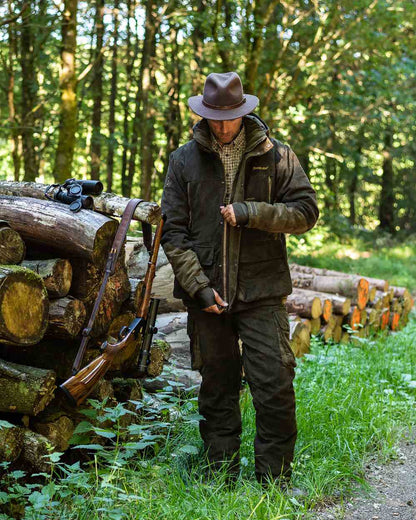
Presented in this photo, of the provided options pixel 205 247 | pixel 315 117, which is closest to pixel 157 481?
pixel 205 247

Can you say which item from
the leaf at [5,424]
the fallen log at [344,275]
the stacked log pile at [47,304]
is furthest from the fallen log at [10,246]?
the fallen log at [344,275]

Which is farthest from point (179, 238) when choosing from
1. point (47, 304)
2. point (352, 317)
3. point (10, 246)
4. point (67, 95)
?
point (67, 95)

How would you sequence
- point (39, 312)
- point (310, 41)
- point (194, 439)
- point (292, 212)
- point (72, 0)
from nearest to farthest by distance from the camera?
point (39, 312) < point (292, 212) < point (194, 439) < point (72, 0) < point (310, 41)

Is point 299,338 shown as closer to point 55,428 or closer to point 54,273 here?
point 55,428

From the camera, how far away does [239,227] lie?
13.6 feet

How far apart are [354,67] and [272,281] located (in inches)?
543

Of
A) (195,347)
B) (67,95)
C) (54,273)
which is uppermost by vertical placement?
(67,95)

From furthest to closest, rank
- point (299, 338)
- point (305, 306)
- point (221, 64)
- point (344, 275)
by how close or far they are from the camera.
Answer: point (221, 64) < point (344, 275) < point (305, 306) < point (299, 338)

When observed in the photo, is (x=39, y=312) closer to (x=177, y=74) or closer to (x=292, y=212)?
(x=292, y=212)

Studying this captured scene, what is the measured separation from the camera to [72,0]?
10.2 metres

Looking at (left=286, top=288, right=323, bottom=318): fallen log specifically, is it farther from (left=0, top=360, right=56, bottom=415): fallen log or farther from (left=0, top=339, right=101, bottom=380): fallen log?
(left=0, top=360, right=56, bottom=415): fallen log

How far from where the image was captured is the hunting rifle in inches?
148

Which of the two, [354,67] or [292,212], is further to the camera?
[354,67]

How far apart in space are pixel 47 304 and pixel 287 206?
1628 mm
